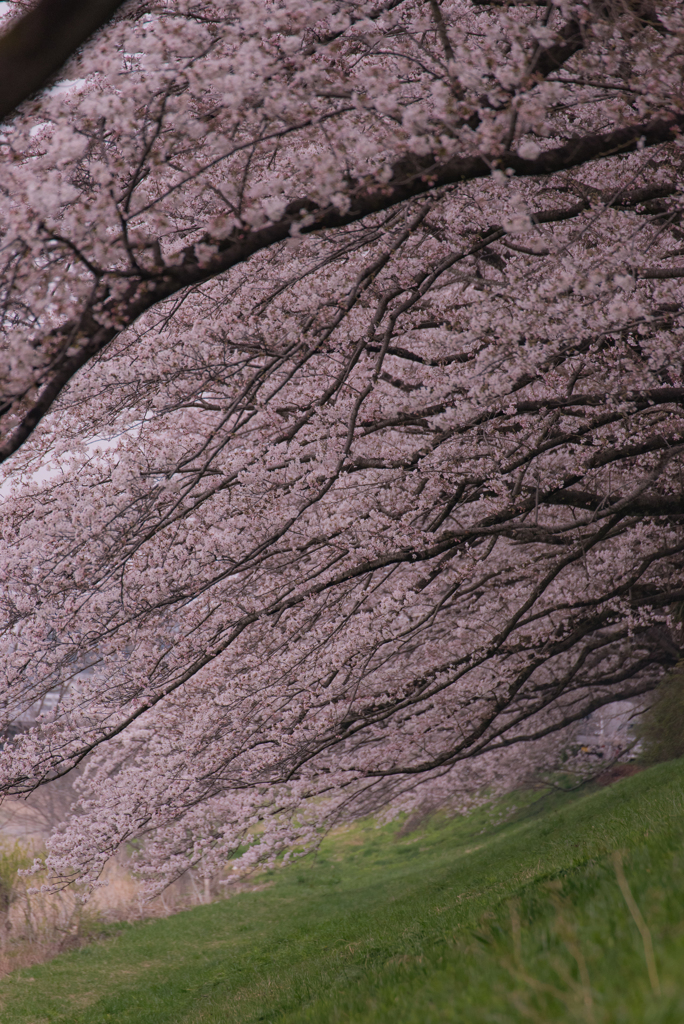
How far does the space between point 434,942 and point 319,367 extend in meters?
5.18

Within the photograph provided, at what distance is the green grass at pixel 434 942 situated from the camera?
7.55 feet

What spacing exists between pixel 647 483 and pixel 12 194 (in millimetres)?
5408

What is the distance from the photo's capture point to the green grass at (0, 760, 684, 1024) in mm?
2303

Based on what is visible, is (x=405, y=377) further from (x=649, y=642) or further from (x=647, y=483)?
(x=649, y=642)

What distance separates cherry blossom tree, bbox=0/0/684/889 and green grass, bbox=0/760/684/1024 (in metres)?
2.20

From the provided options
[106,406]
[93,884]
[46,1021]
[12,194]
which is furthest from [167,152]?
[46,1021]

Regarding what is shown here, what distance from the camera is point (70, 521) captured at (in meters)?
8.51

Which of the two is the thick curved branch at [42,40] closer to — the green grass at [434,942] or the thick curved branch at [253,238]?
the thick curved branch at [253,238]

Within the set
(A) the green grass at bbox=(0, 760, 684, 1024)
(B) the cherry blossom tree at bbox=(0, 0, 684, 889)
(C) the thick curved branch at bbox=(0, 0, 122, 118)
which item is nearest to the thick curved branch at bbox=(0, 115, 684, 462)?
(B) the cherry blossom tree at bbox=(0, 0, 684, 889)

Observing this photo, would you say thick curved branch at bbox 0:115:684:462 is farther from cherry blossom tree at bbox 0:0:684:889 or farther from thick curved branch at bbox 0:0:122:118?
thick curved branch at bbox 0:0:122:118

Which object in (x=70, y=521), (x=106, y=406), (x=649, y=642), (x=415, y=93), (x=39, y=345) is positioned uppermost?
(x=415, y=93)

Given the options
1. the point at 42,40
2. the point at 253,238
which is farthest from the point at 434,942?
the point at 42,40

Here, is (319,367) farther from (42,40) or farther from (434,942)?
(42,40)

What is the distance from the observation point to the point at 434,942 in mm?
5684
